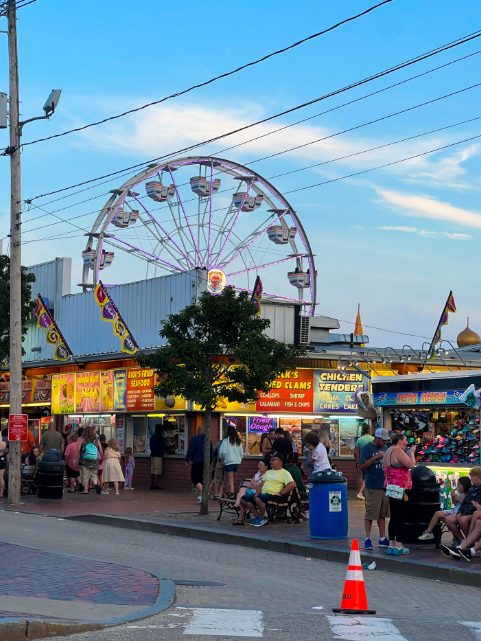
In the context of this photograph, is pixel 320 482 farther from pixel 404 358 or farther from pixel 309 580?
pixel 404 358

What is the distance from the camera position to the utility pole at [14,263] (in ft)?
91.4

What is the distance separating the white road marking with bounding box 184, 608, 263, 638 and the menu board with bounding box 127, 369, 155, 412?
22.1m

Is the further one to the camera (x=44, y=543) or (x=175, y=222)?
(x=175, y=222)

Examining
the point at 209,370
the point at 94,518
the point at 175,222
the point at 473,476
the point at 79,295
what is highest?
the point at 175,222

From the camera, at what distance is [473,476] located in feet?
51.6

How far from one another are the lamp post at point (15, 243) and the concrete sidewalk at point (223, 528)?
128cm

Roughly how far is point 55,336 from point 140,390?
176 inches

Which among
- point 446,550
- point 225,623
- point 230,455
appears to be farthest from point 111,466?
point 225,623

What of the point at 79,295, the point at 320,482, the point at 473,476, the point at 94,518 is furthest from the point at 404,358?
the point at 473,476

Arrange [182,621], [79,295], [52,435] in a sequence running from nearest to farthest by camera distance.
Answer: [182,621] → [52,435] → [79,295]

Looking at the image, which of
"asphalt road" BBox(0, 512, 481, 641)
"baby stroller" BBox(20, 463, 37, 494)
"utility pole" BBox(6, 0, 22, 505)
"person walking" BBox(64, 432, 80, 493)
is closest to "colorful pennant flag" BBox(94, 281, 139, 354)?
"person walking" BBox(64, 432, 80, 493)

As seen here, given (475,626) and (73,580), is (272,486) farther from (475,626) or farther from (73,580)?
(475,626)

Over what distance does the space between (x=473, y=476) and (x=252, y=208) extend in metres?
29.0

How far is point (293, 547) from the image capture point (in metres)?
18.0
